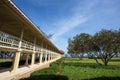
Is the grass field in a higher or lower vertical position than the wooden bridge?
lower

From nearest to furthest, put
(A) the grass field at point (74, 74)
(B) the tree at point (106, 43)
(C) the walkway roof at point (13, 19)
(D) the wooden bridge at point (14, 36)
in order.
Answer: (C) the walkway roof at point (13, 19)
(D) the wooden bridge at point (14, 36)
(A) the grass field at point (74, 74)
(B) the tree at point (106, 43)

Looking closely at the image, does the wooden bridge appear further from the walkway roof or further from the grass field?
the grass field

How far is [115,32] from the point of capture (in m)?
38.9

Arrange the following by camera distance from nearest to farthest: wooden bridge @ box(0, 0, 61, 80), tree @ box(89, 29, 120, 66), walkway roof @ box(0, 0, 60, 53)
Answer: walkway roof @ box(0, 0, 60, 53) → wooden bridge @ box(0, 0, 61, 80) → tree @ box(89, 29, 120, 66)

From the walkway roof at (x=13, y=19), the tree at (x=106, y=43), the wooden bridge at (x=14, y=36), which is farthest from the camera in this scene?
the tree at (x=106, y=43)

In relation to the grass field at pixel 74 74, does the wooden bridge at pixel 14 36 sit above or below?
above

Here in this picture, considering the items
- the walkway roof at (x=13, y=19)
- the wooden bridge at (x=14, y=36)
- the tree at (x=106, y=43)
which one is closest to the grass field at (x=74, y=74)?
the wooden bridge at (x=14, y=36)

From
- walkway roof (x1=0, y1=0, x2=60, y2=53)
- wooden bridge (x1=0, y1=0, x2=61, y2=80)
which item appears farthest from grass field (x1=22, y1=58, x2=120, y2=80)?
walkway roof (x1=0, y1=0, x2=60, y2=53)

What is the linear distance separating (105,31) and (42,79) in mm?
32810

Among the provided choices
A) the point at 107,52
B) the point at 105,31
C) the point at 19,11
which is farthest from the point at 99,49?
the point at 19,11

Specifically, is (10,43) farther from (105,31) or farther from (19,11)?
(105,31)

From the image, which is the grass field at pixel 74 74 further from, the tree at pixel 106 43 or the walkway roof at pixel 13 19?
the tree at pixel 106 43

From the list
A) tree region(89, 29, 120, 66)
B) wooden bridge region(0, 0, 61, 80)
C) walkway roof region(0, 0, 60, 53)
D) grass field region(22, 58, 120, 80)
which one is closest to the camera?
walkway roof region(0, 0, 60, 53)

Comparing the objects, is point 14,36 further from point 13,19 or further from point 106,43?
point 106,43
